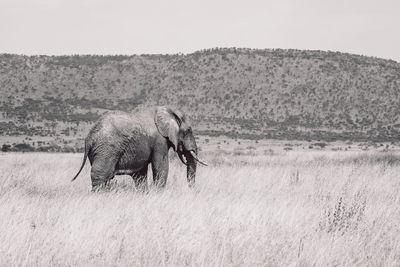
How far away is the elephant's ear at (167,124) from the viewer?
37.0ft

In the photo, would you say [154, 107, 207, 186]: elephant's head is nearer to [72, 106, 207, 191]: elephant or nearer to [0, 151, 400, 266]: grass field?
[72, 106, 207, 191]: elephant

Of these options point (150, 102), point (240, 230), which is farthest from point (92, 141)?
point (150, 102)

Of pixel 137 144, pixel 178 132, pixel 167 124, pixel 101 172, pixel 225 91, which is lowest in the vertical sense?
pixel 225 91

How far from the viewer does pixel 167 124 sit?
445 inches

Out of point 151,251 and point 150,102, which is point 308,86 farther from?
point 151,251

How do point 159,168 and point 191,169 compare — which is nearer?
point 159,168

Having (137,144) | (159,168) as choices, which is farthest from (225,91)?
(137,144)

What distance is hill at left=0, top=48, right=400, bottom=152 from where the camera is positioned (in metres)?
61.4

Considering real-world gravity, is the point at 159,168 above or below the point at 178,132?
below

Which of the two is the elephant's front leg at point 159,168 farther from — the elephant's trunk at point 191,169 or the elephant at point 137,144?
the elephant's trunk at point 191,169

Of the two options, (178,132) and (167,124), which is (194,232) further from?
(178,132)

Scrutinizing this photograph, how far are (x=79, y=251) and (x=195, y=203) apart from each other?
9.44ft

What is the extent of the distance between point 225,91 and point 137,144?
6417cm

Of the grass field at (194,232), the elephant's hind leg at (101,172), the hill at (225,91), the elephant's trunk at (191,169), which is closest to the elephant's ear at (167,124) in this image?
the elephant's trunk at (191,169)
